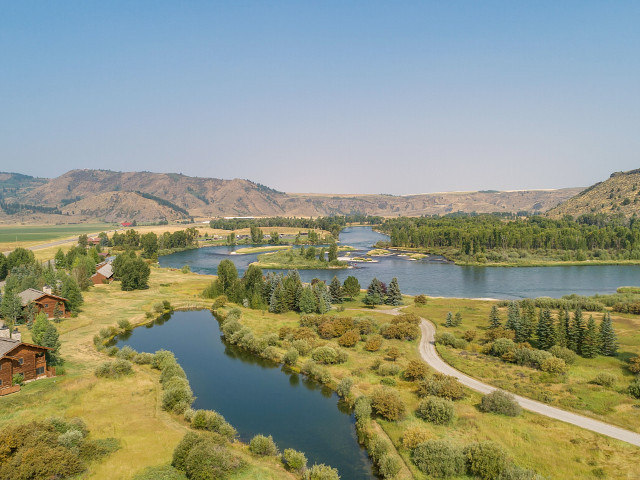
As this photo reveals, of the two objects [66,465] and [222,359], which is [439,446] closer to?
[66,465]

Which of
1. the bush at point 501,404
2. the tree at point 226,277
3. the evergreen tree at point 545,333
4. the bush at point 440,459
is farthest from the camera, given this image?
the tree at point 226,277

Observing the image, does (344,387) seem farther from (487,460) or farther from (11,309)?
(11,309)

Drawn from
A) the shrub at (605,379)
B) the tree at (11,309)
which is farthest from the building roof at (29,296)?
the shrub at (605,379)

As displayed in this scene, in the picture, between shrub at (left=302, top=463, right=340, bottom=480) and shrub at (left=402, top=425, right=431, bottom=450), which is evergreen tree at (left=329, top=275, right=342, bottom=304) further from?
shrub at (left=302, top=463, right=340, bottom=480)

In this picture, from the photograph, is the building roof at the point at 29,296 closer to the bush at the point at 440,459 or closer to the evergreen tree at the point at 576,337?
the bush at the point at 440,459

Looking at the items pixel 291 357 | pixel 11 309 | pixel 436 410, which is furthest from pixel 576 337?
pixel 11 309

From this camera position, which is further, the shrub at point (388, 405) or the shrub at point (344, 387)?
the shrub at point (344, 387)

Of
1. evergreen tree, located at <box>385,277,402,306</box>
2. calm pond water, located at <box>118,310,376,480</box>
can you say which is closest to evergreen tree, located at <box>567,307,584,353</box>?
calm pond water, located at <box>118,310,376,480</box>

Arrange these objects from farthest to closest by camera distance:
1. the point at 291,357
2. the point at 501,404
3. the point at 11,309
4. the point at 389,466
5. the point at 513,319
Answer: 1. the point at 11,309
2. the point at 513,319
3. the point at 291,357
4. the point at 501,404
5. the point at 389,466
